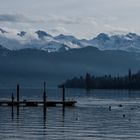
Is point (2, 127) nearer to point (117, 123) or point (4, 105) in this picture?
point (117, 123)

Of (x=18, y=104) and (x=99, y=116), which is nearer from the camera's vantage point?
(x=99, y=116)

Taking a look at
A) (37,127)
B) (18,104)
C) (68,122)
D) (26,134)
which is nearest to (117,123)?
(68,122)

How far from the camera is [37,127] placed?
98062 millimetres

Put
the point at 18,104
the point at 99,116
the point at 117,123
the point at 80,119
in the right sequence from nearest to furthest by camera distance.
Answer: the point at 117,123
the point at 80,119
the point at 99,116
the point at 18,104

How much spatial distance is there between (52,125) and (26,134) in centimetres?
1605

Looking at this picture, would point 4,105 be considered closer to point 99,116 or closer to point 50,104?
point 50,104

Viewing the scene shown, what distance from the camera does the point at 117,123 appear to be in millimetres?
106875

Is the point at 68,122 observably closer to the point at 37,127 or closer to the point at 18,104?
the point at 37,127

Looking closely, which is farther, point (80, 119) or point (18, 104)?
point (18, 104)

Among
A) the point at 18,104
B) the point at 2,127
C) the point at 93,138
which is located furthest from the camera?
the point at 18,104

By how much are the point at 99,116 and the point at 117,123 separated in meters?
18.8

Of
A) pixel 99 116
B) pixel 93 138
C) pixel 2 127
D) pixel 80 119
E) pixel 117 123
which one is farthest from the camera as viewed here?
pixel 99 116

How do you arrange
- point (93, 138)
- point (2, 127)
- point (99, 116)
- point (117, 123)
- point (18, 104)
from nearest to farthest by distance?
point (93, 138) → point (2, 127) → point (117, 123) → point (99, 116) → point (18, 104)

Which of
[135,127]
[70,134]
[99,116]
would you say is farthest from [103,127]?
[99,116]
